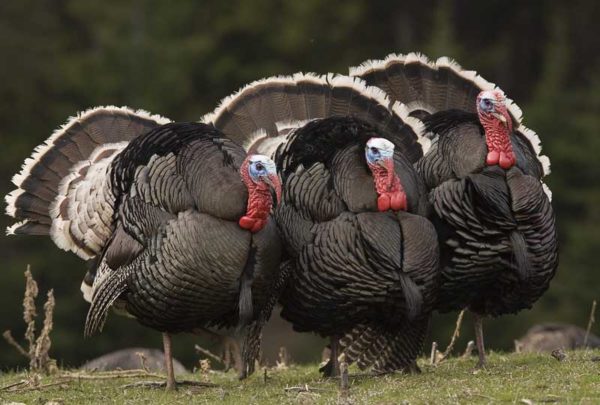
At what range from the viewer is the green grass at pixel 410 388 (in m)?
8.43

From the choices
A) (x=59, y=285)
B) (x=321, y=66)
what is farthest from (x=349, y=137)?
(x=321, y=66)

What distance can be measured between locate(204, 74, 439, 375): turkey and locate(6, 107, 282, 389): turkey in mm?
244

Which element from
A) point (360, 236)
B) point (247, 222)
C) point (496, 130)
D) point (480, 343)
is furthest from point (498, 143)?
point (247, 222)

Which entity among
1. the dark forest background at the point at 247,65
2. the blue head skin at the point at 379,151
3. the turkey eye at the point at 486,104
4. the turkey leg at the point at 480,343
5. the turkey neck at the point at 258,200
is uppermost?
the dark forest background at the point at 247,65

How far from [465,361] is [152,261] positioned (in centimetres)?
274

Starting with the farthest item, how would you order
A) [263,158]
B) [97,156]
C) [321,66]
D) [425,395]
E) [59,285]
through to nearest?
1. [321,66]
2. [59,285]
3. [97,156]
4. [263,158]
5. [425,395]

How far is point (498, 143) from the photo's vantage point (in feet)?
32.0

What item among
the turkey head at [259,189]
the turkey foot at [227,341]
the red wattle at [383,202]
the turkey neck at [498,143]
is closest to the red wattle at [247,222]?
the turkey head at [259,189]

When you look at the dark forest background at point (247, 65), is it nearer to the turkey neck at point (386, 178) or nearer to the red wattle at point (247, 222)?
the turkey neck at point (386, 178)

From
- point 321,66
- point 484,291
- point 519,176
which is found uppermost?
point 321,66

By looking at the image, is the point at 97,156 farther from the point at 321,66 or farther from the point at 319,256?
the point at 321,66

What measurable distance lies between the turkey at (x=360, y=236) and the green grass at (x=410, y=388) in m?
0.34

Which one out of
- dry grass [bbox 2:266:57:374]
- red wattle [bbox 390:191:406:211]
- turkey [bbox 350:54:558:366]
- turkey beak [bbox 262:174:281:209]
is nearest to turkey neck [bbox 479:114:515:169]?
turkey [bbox 350:54:558:366]

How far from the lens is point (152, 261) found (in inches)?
363
